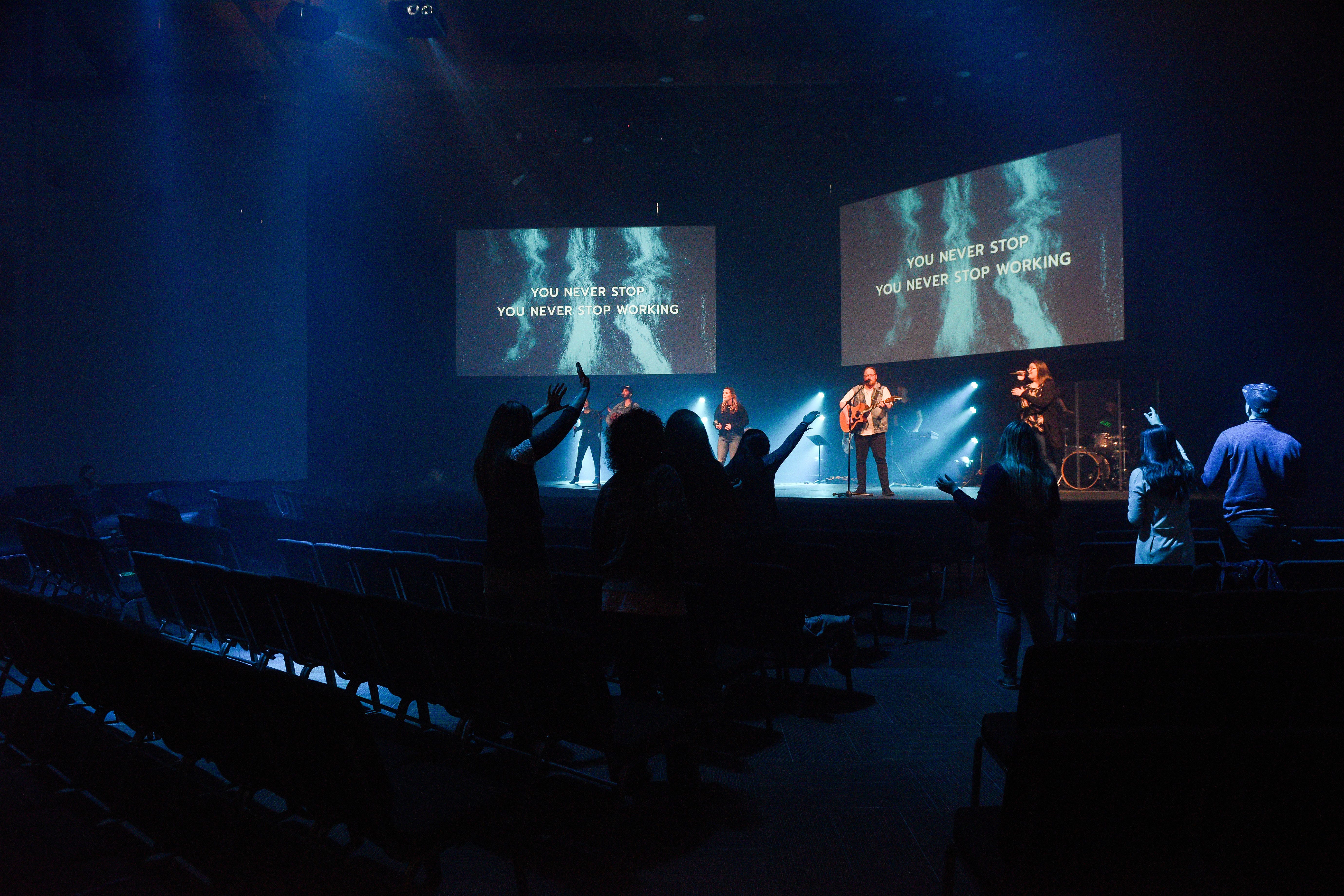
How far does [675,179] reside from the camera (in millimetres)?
12117

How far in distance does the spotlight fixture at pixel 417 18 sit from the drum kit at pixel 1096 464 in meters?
9.18

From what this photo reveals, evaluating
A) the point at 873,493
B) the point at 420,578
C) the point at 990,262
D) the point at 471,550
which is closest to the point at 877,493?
the point at 873,493

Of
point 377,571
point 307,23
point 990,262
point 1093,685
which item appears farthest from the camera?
point 990,262

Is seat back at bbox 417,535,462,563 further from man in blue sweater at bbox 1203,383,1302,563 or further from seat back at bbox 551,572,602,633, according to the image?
man in blue sweater at bbox 1203,383,1302,563

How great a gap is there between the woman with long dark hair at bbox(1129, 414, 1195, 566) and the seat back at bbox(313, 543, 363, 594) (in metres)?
4.00

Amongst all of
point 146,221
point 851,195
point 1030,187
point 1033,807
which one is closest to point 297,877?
point 1033,807

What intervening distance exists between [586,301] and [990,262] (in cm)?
601

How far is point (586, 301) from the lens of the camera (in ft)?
38.6

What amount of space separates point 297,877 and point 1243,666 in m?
2.62

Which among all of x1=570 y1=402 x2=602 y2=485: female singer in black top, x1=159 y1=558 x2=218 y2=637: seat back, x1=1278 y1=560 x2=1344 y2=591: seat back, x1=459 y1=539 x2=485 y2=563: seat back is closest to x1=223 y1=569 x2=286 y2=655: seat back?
x1=159 y1=558 x2=218 y2=637: seat back

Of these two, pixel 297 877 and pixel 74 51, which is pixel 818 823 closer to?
pixel 297 877

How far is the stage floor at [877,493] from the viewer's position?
7.77 metres

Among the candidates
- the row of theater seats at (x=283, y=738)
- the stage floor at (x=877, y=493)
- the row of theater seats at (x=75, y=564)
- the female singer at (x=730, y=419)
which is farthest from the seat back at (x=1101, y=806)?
the female singer at (x=730, y=419)

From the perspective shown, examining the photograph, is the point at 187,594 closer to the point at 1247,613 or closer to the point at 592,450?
the point at 1247,613
